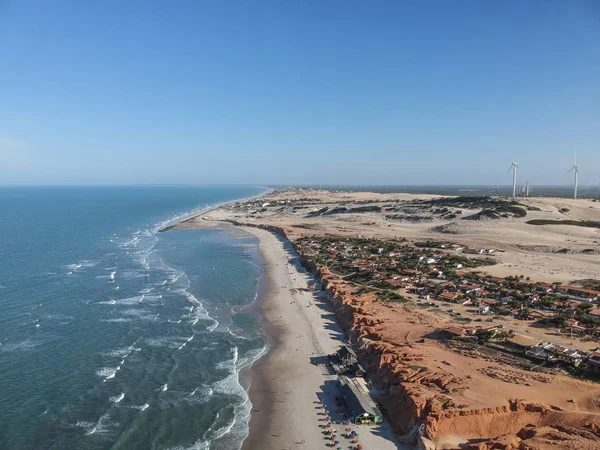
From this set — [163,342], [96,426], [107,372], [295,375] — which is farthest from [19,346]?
[295,375]

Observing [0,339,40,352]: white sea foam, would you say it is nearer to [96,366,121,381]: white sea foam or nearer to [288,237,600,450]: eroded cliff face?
[96,366,121,381]: white sea foam

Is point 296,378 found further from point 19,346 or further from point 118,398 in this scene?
point 19,346

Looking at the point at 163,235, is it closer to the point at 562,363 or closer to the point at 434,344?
the point at 434,344

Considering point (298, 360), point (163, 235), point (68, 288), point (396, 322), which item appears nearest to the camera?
point (298, 360)

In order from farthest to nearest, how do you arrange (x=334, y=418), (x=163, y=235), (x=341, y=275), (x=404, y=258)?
(x=163, y=235), (x=404, y=258), (x=341, y=275), (x=334, y=418)

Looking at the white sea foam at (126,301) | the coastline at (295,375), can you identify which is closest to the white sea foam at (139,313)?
the white sea foam at (126,301)

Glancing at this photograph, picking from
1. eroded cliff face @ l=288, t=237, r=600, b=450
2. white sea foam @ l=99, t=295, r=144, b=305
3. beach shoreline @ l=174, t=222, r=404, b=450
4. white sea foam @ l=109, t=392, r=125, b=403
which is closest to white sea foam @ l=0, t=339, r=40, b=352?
white sea foam @ l=99, t=295, r=144, b=305

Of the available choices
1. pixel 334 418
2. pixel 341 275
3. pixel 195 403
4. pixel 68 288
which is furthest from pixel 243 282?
pixel 334 418
